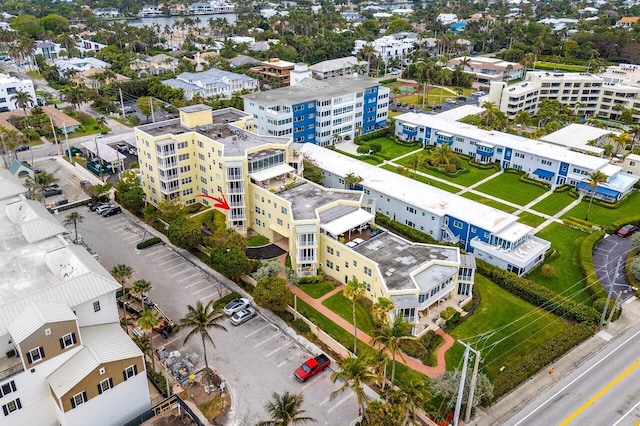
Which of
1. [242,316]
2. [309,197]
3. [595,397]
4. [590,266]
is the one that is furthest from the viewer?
[309,197]

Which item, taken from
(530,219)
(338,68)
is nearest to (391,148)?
(530,219)

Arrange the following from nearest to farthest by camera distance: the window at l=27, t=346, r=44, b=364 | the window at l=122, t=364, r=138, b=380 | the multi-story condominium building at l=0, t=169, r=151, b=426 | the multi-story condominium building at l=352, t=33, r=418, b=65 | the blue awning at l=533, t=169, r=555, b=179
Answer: the window at l=27, t=346, r=44, b=364 < the multi-story condominium building at l=0, t=169, r=151, b=426 < the window at l=122, t=364, r=138, b=380 < the blue awning at l=533, t=169, r=555, b=179 < the multi-story condominium building at l=352, t=33, r=418, b=65

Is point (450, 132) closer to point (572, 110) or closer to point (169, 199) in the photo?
point (572, 110)

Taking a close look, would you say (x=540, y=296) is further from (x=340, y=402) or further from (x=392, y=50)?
(x=392, y=50)

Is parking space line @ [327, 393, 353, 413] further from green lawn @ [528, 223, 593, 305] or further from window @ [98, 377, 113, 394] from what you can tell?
green lawn @ [528, 223, 593, 305]

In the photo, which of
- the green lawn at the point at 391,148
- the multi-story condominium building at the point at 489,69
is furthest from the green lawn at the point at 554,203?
the multi-story condominium building at the point at 489,69

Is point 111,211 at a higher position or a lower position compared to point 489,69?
lower

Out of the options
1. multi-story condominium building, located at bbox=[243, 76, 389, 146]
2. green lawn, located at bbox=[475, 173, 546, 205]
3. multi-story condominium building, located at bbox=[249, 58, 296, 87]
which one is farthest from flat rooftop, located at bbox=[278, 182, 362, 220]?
multi-story condominium building, located at bbox=[249, 58, 296, 87]
